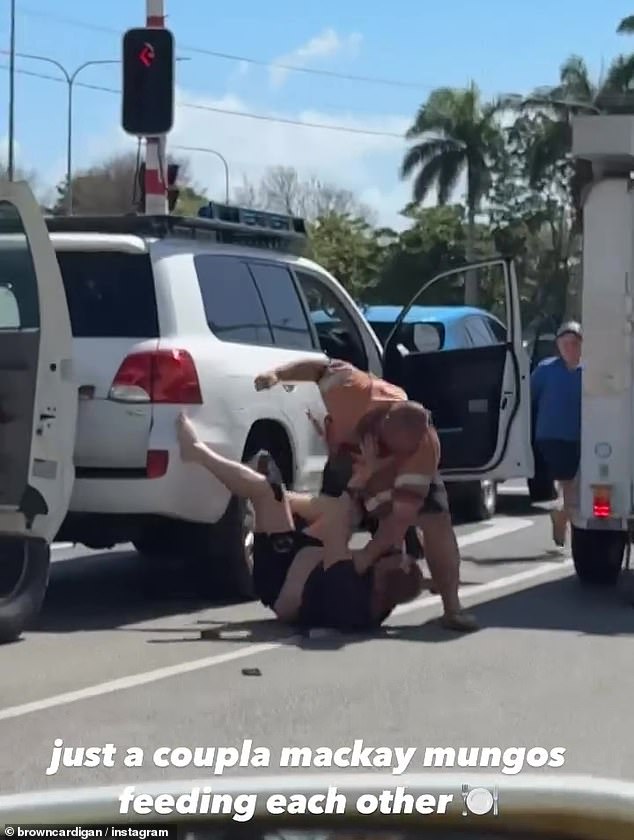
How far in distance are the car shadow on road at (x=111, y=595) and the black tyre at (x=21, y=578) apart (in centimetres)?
46

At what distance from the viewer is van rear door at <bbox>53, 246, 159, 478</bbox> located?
9.07m

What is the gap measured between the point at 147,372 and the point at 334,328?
305cm

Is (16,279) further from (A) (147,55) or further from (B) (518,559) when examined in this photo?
(A) (147,55)

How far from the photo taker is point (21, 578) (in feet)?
28.2

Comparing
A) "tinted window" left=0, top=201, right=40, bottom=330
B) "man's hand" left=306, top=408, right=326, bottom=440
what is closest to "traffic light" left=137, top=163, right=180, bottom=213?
"man's hand" left=306, top=408, right=326, bottom=440

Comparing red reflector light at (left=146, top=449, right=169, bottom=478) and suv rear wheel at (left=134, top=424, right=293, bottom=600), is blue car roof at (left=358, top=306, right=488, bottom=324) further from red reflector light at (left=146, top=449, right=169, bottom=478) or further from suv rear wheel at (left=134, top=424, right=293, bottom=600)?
red reflector light at (left=146, top=449, right=169, bottom=478)

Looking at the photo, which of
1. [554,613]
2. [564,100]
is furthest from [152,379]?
[564,100]

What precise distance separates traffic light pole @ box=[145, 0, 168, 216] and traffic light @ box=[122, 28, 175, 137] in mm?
212

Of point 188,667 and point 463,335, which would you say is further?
point 463,335

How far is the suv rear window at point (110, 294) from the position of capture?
926 centimetres

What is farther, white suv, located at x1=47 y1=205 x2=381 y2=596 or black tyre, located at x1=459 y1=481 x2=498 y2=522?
black tyre, located at x1=459 y1=481 x2=498 y2=522

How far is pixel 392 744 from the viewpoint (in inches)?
258

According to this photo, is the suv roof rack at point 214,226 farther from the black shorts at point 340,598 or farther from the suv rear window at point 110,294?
the black shorts at point 340,598

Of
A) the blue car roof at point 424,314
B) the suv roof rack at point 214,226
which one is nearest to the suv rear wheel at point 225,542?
the suv roof rack at point 214,226
